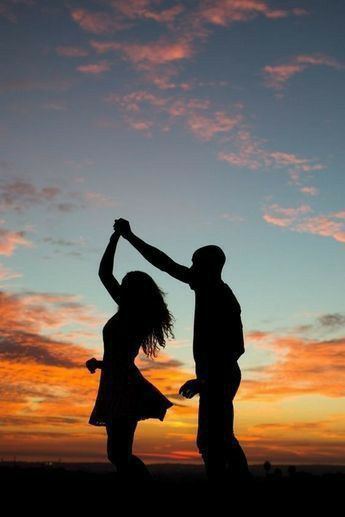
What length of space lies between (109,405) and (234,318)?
1481 mm

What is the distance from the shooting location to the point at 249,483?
20.3 feet

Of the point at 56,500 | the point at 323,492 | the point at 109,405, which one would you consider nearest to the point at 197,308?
the point at 109,405

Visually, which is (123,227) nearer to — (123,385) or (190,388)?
(123,385)

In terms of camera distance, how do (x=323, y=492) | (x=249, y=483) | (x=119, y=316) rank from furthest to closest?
(x=323, y=492) < (x=119, y=316) < (x=249, y=483)

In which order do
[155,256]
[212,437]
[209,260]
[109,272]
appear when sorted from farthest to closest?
[109,272]
[155,256]
[209,260]
[212,437]

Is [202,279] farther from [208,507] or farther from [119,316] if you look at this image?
[208,507]

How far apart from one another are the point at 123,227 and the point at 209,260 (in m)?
1.38

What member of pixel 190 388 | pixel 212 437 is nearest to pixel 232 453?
pixel 212 437

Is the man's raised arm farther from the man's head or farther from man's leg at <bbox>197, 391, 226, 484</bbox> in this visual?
man's leg at <bbox>197, 391, 226, 484</bbox>

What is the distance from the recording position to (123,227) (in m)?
7.51

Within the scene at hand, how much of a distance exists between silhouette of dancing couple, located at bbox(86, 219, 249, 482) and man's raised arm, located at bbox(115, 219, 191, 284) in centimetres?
1

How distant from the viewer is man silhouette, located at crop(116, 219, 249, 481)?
20.5ft

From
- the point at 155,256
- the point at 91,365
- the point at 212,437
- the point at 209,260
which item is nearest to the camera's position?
the point at 212,437

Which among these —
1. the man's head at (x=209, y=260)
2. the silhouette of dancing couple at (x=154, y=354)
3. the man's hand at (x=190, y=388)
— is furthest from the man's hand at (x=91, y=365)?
the man's head at (x=209, y=260)
